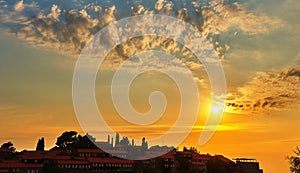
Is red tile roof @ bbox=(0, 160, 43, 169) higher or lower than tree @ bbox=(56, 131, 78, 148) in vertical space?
lower

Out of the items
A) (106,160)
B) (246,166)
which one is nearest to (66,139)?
(106,160)

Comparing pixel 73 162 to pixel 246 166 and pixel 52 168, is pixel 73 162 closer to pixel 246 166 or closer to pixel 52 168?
pixel 52 168

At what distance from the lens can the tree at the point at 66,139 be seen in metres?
141

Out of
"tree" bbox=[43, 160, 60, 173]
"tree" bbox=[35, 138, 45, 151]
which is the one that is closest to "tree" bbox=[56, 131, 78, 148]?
"tree" bbox=[35, 138, 45, 151]

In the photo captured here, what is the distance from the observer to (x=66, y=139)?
468 feet

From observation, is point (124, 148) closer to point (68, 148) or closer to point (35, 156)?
point (68, 148)

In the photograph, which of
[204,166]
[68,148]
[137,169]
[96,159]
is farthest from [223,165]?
[68,148]

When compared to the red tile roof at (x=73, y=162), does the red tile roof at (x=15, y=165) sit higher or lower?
lower

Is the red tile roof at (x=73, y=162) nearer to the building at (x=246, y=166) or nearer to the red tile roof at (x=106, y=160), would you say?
the red tile roof at (x=106, y=160)

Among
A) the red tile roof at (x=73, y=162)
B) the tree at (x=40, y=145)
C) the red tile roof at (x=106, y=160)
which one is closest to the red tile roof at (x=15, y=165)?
the red tile roof at (x=73, y=162)

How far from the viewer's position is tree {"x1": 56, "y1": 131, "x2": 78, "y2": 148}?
141000mm

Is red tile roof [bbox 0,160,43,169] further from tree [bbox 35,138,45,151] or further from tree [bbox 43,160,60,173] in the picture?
tree [bbox 35,138,45,151]

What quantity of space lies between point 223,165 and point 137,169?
2906 cm

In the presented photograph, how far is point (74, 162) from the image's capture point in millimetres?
115312
